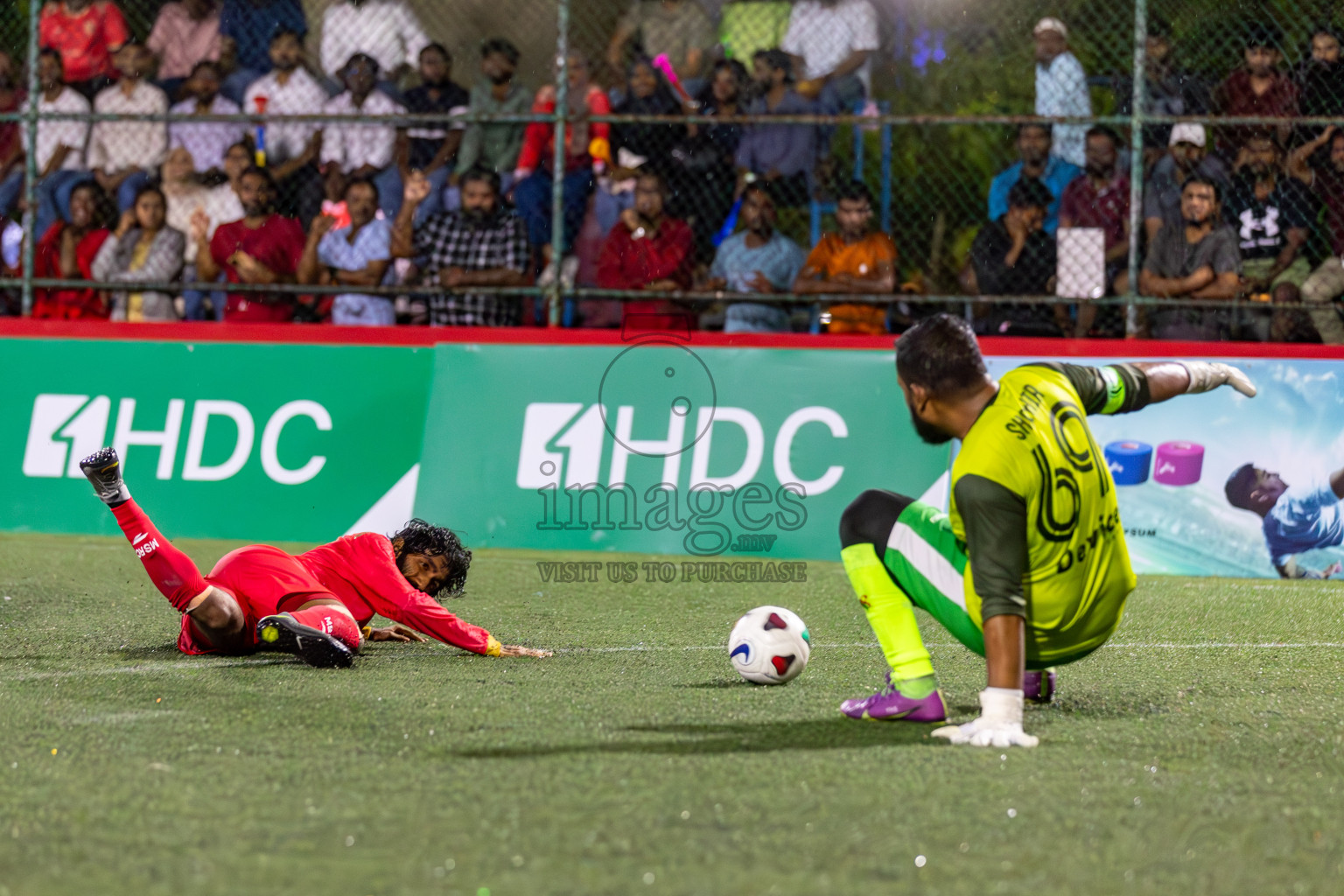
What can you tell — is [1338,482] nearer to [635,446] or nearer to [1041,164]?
[1041,164]

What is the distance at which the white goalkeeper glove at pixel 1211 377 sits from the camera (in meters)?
4.29

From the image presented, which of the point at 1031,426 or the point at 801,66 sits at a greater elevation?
the point at 801,66

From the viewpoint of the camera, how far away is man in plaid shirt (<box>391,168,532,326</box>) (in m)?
9.73

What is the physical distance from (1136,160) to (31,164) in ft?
24.9

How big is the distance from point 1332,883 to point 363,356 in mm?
7330

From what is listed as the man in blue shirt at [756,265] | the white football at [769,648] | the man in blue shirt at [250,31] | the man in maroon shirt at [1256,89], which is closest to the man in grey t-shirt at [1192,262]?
the man in maroon shirt at [1256,89]

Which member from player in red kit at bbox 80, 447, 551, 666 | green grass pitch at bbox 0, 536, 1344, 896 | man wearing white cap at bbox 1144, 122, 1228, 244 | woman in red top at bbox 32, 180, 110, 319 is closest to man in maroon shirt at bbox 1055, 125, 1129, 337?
man wearing white cap at bbox 1144, 122, 1228, 244

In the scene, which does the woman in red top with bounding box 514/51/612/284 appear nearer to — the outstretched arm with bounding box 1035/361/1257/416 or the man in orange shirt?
the man in orange shirt

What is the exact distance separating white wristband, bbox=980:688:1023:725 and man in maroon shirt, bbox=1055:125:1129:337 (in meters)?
6.20

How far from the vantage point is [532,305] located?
10422mm

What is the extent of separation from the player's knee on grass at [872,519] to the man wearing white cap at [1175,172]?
5.98 meters

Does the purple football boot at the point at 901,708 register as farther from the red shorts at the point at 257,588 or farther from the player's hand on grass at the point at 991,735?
the red shorts at the point at 257,588

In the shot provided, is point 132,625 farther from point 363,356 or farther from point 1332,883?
point 1332,883

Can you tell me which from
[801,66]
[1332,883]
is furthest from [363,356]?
[1332,883]
